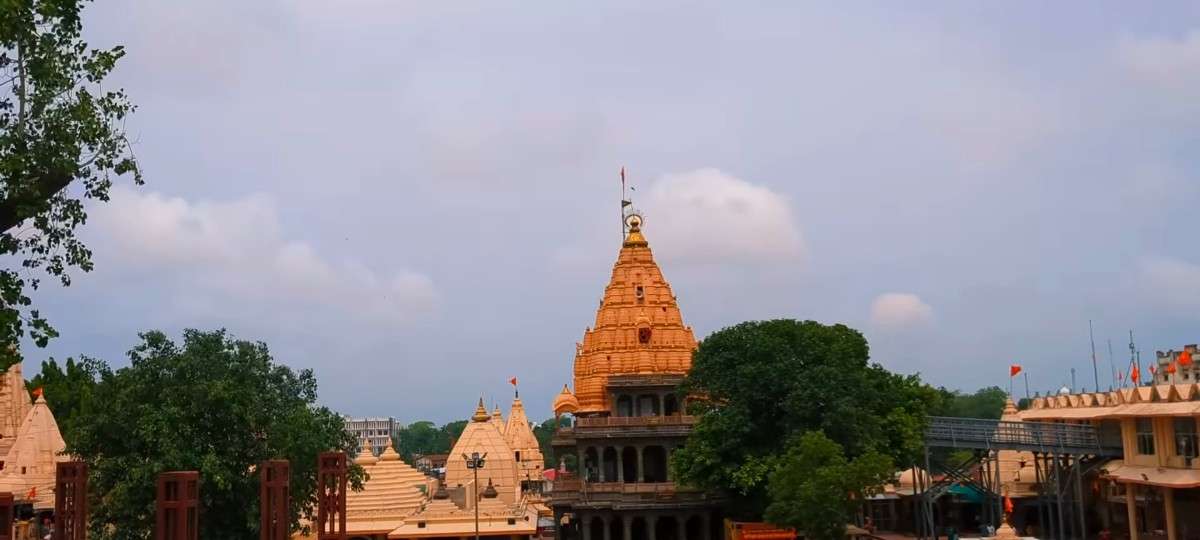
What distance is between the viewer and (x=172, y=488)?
927 inches

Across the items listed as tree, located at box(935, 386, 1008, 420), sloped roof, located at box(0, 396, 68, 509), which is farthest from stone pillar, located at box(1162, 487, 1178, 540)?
tree, located at box(935, 386, 1008, 420)

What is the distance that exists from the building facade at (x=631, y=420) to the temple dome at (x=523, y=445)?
78.9ft

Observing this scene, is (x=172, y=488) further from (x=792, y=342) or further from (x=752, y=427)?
(x=792, y=342)

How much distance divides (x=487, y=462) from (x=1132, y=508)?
4314 cm

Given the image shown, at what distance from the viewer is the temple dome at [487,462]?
7662 centimetres

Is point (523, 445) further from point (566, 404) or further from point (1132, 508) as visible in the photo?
point (1132, 508)

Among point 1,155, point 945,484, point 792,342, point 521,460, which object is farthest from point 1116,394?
point 521,460

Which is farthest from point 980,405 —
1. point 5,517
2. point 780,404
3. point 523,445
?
point 5,517

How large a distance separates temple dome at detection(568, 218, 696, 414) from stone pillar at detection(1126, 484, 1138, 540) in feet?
83.3

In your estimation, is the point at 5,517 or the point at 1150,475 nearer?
the point at 5,517

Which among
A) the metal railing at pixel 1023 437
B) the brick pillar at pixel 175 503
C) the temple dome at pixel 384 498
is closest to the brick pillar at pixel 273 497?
the brick pillar at pixel 175 503

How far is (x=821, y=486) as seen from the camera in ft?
130

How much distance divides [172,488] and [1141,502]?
3811cm

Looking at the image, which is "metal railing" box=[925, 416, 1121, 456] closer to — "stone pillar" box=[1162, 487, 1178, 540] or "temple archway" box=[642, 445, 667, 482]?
"stone pillar" box=[1162, 487, 1178, 540]
